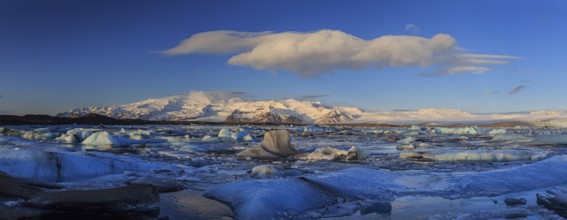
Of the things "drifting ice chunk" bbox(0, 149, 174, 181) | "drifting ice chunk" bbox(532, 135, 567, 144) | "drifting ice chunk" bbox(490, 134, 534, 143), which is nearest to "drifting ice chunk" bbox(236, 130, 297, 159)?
"drifting ice chunk" bbox(0, 149, 174, 181)

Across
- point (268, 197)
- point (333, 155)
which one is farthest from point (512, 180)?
point (333, 155)

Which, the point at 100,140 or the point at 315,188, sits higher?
the point at 100,140

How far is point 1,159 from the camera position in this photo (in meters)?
6.60

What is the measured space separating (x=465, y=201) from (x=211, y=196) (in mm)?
3029

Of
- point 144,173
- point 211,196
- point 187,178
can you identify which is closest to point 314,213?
point 211,196

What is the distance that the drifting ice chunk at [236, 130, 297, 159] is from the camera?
39.8ft

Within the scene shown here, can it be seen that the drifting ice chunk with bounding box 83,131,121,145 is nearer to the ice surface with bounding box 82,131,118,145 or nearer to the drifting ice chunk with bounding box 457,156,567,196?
the ice surface with bounding box 82,131,118,145

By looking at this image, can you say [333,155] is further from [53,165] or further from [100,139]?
[100,139]

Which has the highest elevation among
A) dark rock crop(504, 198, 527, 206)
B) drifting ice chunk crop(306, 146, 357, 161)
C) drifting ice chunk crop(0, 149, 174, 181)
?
drifting ice chunk crop(0, 149, 174, 181)

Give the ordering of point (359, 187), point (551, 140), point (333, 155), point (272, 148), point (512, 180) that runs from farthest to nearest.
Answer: point (551, 140) < point (272, 148) < point (333, 155) < point (512, 180) < point (359, 187)

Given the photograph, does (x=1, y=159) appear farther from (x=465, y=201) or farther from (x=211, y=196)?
(x=465, y=201)

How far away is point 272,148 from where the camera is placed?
12781 mm

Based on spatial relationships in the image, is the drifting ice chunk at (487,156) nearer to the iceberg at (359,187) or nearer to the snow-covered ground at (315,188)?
the snow-covered ground at (315,188)

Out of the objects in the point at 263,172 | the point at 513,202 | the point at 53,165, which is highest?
the point at 53,165
